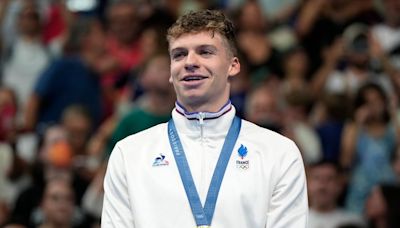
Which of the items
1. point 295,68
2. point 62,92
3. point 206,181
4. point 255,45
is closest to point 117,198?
point 206,181

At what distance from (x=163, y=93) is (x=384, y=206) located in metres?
2.05

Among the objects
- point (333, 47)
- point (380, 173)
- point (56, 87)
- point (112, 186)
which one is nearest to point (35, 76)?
point (56, 87)

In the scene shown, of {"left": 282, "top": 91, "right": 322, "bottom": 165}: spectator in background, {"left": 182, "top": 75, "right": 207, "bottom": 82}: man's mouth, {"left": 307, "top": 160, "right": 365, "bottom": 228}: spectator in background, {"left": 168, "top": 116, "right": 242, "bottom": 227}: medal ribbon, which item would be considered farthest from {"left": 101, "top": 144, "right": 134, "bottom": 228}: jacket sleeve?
{"left": 282, "top": 91, "right": 322, "bottom": 165}: spectator in background

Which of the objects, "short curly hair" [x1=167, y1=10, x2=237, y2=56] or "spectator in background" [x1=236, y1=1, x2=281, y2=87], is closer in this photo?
"short curly hair" [x1=167, y1=10, x2=237, y2=56]

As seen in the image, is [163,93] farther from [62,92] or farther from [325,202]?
[62,92]

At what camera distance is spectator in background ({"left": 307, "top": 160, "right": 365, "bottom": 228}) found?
9.75 meters

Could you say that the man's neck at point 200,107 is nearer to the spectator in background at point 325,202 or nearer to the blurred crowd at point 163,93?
the blurred crowd at point 163,93

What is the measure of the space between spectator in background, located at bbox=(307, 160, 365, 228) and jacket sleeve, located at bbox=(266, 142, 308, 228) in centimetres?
398

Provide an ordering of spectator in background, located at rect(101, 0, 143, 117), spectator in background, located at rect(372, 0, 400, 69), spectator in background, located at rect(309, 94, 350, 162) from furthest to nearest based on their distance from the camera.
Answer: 1. spectator in background, located at rect(101, 0, 143, 117)
2. spectator in background, located at rect(372, 0, 400, 69)
3. spectator in background, located at rect(309, 94, 350, 162)

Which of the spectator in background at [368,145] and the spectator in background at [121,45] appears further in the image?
the spectator in background at [121,45]

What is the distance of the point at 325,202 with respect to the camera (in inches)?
386

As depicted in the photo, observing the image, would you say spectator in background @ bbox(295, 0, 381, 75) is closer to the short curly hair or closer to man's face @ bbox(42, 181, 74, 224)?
man's face @ bbox(42, 181, 74, 224)

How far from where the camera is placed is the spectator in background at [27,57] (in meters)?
13.0

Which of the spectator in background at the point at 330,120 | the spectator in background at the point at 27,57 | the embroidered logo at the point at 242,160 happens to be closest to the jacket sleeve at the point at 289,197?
the embroidered logo at the point at 242,160
